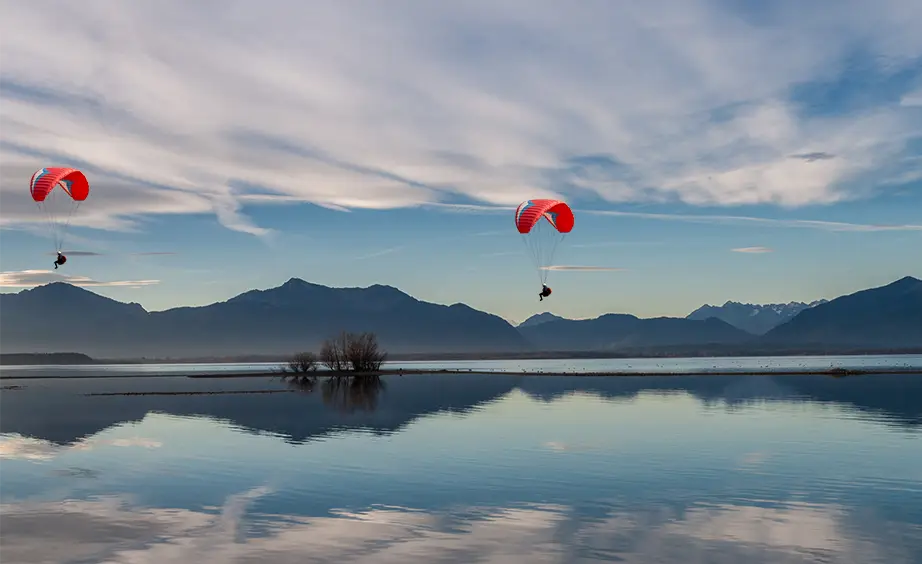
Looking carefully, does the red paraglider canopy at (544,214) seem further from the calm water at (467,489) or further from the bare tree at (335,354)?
the bare tree at (335,354)

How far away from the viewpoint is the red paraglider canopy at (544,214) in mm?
59062

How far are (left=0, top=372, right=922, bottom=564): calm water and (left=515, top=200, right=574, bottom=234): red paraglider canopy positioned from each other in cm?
1489

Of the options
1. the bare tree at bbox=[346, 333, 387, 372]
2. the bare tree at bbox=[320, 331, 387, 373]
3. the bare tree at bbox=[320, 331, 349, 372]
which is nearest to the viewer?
the bare tree at bbox=[320, 331, 349, 372]

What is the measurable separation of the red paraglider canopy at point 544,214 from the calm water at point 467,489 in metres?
14.9

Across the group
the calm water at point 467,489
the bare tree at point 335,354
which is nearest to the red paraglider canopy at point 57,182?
the calm water at point 467,489

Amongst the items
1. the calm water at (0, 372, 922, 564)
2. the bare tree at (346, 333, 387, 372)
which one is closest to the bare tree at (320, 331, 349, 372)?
the bare tree at (346, 333, 387, 372)

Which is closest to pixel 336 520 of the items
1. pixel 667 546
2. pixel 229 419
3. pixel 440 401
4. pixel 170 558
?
pixel 170 558

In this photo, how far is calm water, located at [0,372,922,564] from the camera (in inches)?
928

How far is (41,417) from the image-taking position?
73.2m

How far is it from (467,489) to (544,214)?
109ft

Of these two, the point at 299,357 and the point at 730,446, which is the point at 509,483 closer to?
the point at 730,446

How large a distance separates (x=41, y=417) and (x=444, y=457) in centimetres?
4799

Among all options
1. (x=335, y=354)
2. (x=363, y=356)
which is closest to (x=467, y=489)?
(x=363, y=356)

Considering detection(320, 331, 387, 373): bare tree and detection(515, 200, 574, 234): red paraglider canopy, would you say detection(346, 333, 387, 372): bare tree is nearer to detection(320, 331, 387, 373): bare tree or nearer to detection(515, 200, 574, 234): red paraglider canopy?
detection(320, 331, 387, 373): bare tree
